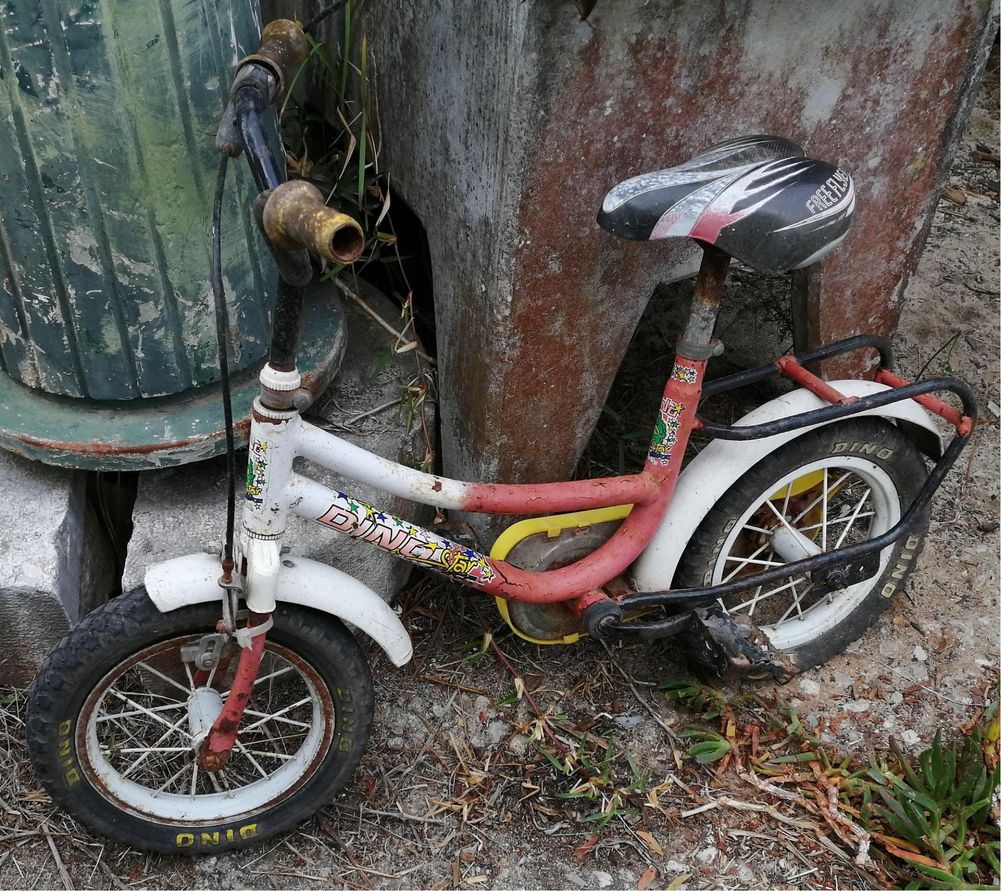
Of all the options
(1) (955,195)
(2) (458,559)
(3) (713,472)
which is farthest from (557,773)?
(1) (955,195)

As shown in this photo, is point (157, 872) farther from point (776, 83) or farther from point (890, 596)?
point (776, 83)

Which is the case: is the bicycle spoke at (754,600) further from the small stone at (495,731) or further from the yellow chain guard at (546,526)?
the small stone at (495,731)

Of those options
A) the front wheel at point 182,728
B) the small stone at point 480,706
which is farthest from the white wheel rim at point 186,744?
the small stone at point 480,706

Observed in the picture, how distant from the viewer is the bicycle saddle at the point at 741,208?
1.65m

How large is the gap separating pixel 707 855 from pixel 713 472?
0.76 metres

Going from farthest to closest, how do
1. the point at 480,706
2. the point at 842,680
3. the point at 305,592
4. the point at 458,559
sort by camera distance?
the point at 842,680 < the point at 480,706 < the point at 458,559 < the point at 305,592

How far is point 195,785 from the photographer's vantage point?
196 cm

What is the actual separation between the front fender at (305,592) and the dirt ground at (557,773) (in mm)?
377

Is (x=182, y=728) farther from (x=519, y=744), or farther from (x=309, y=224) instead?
(x=309, y=224)

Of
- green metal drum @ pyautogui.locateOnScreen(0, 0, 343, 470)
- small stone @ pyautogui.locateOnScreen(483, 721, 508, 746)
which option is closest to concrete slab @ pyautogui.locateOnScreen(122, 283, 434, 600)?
green metal drum @ pyautogui.locateOnScreen(0, 0, 343, 470)

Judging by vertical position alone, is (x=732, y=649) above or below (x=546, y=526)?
below

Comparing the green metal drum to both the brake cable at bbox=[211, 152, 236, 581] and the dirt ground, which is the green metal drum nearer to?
the brake cable at bbox=[211, 152, 236, 581]

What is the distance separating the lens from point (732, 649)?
2.13 metres

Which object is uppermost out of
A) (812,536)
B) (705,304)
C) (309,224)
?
(309,224)
